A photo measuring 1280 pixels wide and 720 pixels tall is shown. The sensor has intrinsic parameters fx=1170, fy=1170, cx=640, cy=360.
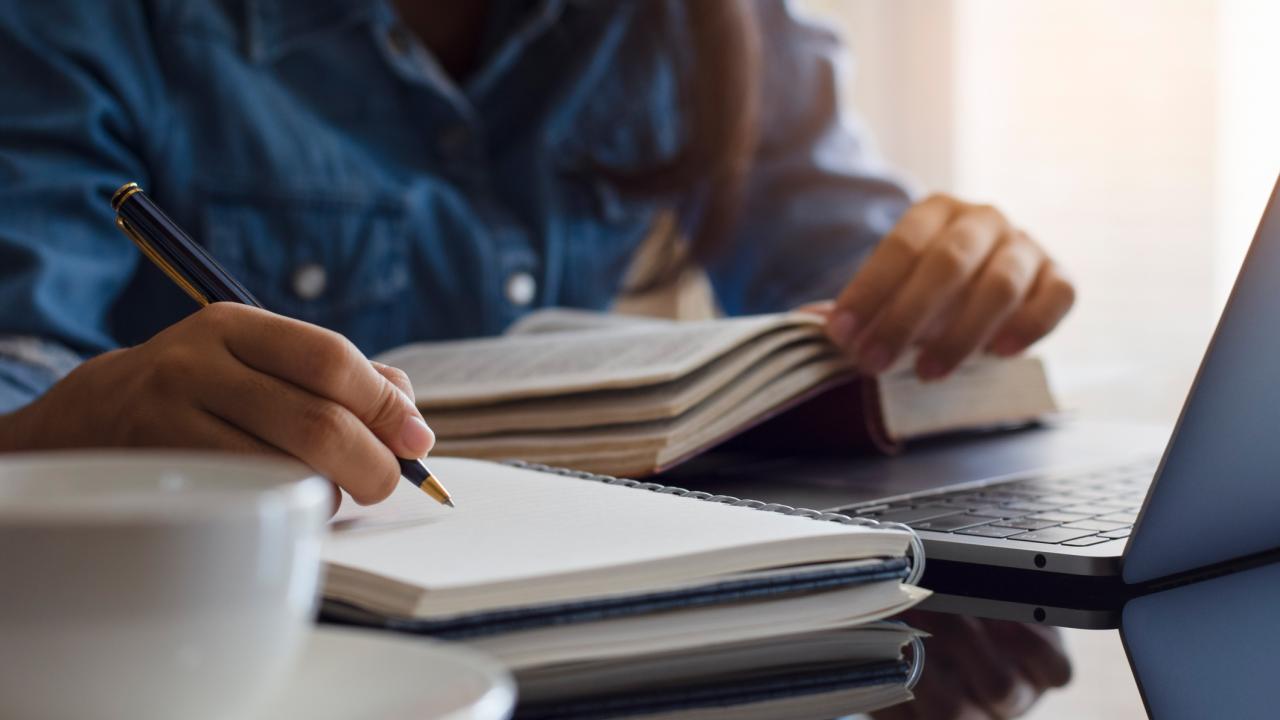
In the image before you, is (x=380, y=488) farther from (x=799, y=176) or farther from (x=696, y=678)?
(x=799, y=176)

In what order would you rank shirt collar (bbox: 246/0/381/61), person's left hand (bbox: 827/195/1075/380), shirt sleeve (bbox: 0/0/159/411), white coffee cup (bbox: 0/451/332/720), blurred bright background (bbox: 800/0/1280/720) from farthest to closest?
blurred bright background (bbox: 800/0/1280/720)
shirt collar (bbox: 246/0/381/61)
shirt sleeve (bbox: 0/0/159/411)
person's left hand (bbox: 827/195/1075/380)
white coffee cup (bbox: 0/451/332/720)

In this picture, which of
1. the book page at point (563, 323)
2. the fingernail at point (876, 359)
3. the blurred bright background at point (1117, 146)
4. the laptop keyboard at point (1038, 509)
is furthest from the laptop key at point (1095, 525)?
the blurred bright background at point (1117, 146)

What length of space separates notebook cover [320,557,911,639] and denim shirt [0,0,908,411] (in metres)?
0.51

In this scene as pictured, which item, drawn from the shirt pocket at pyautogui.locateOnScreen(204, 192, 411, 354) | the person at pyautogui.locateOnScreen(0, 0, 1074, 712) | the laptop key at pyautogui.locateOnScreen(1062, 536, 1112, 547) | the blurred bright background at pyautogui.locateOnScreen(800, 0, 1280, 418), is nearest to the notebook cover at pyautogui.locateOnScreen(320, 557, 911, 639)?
the laptop key at pyautogui.locateOnScreen(1062, 536, 1112, 547)

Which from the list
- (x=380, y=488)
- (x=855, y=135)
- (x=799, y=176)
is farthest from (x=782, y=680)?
(x=855, y=135)

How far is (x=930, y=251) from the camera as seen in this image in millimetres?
701

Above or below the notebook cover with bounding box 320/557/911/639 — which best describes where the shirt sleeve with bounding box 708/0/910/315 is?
below

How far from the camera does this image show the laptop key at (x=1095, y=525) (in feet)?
1.42

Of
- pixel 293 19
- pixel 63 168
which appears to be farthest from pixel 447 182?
pixel 63 168

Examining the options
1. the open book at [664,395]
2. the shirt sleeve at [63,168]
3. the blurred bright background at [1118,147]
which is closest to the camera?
the open book at [664,395]

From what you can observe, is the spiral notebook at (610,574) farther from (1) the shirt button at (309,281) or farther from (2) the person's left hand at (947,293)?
(1) the shirt button at (309,281)

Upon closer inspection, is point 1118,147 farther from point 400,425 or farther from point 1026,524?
point 400,425

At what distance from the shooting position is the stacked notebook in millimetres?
278

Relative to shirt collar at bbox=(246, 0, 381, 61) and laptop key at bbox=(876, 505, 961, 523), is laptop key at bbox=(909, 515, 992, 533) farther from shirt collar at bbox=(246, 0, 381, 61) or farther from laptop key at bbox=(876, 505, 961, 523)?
shirt collar at bbox=(246, 0, 381, 61)
